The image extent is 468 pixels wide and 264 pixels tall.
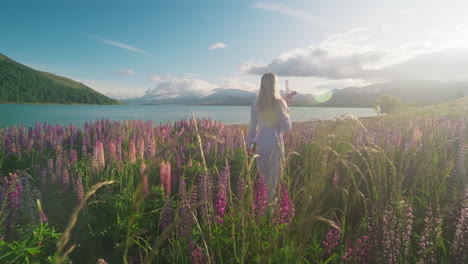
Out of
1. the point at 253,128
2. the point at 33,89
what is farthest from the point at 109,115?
the point at 33,89

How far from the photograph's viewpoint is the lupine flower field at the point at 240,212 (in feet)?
4.83

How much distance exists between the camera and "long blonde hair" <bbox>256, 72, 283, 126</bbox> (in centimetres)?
493

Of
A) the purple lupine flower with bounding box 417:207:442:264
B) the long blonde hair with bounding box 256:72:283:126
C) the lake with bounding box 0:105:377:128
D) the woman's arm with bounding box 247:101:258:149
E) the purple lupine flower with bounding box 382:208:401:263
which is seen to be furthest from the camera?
the lake with bounding box 0:105:377:128

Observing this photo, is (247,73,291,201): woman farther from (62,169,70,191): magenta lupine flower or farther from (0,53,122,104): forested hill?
(0,53,122,104): forested hill

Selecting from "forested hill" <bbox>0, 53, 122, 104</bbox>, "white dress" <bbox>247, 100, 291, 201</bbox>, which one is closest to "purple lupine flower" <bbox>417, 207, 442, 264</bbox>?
"white dress" <bbox>247, 100, 291, 201</bbox>

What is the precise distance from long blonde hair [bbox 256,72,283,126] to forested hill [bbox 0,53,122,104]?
210274 mm

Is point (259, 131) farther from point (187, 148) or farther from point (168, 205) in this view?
point (168, 205)

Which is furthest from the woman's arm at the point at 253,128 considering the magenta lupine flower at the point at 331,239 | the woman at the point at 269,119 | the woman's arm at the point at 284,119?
the magenta lupine flower at the point at 331,239

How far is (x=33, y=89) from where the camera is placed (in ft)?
570

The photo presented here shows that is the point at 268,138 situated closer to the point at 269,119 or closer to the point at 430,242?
the point at 269,119

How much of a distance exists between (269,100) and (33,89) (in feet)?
737

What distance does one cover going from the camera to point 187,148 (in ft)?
19.6

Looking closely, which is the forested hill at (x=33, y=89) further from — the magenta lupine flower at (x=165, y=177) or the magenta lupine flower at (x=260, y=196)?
the magenta lupine flower at (x=260, y=196)

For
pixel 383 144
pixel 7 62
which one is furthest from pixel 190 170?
pixel 7 62
